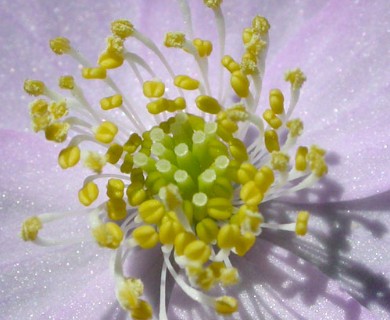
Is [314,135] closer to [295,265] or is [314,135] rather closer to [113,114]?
[295,265]

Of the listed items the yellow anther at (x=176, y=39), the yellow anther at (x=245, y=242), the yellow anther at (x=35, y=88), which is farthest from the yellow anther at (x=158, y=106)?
the yellow anther at (x=245, y=242)

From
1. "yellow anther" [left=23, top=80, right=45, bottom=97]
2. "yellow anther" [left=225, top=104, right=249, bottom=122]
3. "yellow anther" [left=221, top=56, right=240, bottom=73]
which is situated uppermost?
"yellow anther" [left=221, top=56, right=240, bottom=73]

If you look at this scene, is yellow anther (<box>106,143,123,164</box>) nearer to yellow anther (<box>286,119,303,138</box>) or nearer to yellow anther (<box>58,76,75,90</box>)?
yellow anther (<box>58,76,75,90</box>)

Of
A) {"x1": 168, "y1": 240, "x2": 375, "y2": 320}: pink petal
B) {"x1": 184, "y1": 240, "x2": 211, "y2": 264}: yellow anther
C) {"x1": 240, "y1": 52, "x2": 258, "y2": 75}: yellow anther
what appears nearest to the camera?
{"x1": 184, "y1": 240, "x2": 211, "y2": 264}: yellow anther

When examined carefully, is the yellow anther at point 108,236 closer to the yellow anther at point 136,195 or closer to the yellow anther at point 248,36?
the yellow anther at point 136,195

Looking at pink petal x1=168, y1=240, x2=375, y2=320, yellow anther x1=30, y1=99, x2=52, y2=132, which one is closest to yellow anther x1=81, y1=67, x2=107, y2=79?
yellow anther x1=30, y1=99, x2=52, y2=132

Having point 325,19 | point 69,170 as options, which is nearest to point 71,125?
point 69,170

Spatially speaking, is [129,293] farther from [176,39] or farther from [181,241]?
[176,39]
